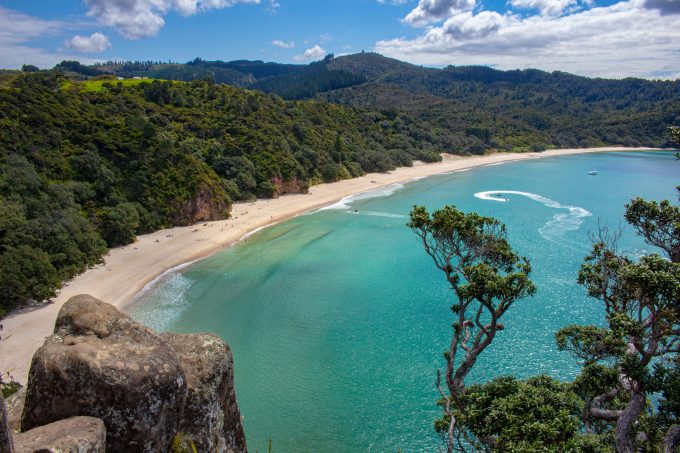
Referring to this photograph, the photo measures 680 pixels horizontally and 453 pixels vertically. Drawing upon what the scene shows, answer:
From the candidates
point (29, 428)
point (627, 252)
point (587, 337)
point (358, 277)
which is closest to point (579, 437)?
point (587, 337)

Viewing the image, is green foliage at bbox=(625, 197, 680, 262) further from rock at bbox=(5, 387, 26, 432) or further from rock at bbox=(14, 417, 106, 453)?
rock at bbox=(5, 387, 26, 432)

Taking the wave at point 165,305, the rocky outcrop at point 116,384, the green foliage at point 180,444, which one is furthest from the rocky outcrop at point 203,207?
the green foliage at point 180,444

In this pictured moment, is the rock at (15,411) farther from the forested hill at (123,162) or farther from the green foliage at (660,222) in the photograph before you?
the forested hill at (123,162)

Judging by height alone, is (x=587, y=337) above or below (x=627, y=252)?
above

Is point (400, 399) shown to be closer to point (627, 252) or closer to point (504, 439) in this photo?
point (504, 439)

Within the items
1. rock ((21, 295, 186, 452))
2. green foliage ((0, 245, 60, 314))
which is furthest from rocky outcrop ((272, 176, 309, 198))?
rock ((21, 295, 186, 452))

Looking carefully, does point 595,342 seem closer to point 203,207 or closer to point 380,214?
point 203,207
